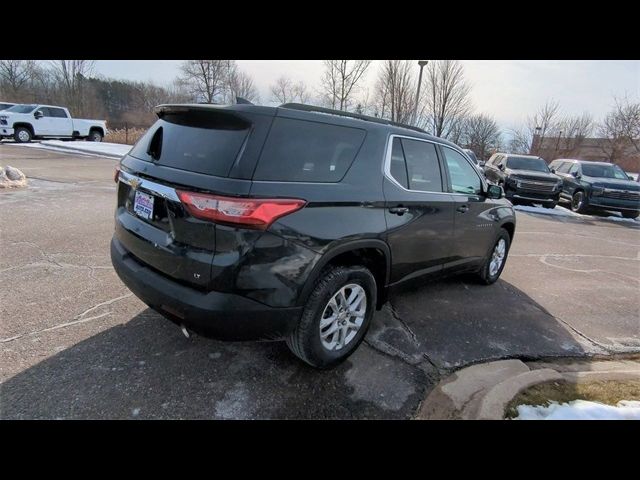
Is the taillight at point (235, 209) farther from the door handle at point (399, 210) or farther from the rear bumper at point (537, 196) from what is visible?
the rear bumper at point (537, 196)

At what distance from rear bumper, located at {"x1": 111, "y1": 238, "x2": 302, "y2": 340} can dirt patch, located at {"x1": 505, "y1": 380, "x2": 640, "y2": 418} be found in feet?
5.41

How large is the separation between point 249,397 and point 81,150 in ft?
68.1

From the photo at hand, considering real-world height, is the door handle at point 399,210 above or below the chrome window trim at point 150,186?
below

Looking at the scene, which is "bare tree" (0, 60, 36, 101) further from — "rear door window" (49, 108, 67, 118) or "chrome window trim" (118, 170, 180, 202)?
"chrome window trim" (118, 170, 180, 202)

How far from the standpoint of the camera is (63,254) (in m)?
4.57

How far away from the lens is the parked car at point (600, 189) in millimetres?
12781

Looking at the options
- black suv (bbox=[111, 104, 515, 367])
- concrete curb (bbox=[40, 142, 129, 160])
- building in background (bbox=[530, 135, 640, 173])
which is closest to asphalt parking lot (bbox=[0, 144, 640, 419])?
black suv (bbox=[111, 104, 515, 367])

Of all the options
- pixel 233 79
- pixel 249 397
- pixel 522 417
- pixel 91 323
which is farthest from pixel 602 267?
pixel 233 79

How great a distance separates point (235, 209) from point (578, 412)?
259cm

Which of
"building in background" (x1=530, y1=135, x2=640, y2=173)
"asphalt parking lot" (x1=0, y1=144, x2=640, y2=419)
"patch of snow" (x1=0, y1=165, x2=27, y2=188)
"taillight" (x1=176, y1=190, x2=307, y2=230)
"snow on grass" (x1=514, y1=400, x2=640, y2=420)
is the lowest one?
"asphalt parking lot" (x1=0, y1=144, x2=640, y2=419)

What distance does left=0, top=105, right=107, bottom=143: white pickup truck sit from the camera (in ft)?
65.3

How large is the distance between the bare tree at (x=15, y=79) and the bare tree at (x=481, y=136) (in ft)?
141

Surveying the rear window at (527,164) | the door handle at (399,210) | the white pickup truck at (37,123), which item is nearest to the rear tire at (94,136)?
the white pickup truck at (37,123)
